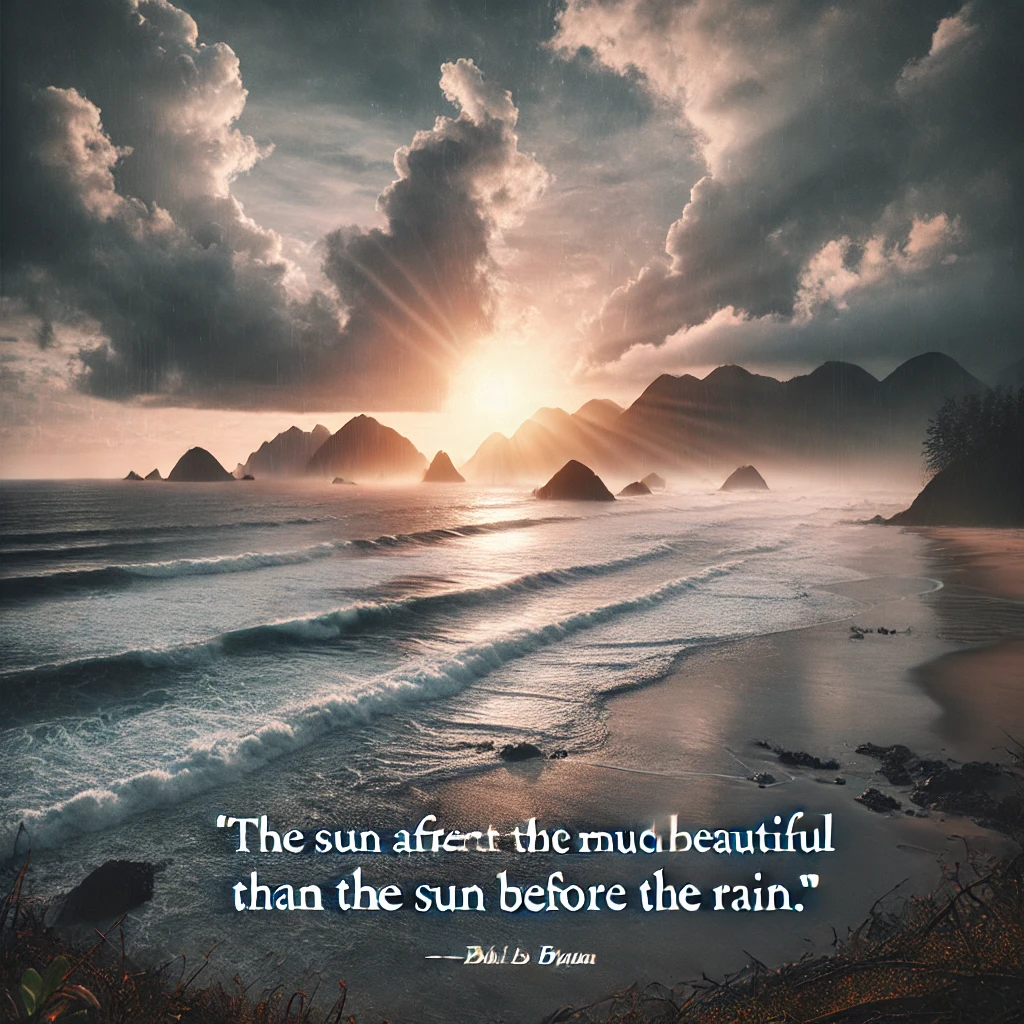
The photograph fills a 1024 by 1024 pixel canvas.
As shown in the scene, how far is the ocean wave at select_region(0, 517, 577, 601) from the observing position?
977 inches

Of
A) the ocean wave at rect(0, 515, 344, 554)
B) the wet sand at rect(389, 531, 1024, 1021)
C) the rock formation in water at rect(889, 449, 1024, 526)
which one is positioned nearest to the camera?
the wet sand at rect(389, 531, 1024, 1021)

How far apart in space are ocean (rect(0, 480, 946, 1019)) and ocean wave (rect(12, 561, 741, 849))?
4 centimetres

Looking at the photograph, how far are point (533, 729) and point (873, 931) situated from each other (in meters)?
6.25

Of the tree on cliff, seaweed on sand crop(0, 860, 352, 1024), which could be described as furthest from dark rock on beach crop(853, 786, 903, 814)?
the tree on cliff

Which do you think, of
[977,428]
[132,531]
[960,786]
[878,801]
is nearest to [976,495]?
[977,428]

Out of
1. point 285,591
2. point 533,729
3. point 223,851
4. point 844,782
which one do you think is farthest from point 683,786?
point 285,591

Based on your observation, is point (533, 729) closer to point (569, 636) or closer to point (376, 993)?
point (376, 993)

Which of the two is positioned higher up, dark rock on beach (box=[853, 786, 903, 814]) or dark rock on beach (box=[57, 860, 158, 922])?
dark rock on beach (box=[57, 860, 158, 922])

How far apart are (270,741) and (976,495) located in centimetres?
7097

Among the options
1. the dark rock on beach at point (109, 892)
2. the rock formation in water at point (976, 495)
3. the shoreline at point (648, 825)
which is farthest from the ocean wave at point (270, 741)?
the rock formation in water at point (976, 495)

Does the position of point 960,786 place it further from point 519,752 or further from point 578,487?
point 578,487

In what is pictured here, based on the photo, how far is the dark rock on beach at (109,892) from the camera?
232 inches

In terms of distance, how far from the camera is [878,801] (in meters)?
7.88

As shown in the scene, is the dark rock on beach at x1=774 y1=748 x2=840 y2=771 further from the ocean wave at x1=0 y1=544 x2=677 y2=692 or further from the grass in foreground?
the ocean wave at x1=0 y1=544 x2=677 y2=692
